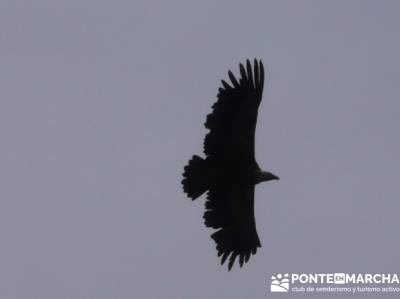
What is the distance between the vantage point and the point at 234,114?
156 ft

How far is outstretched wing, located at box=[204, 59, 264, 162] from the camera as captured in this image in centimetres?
4734

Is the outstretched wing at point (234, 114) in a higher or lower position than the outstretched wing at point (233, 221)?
higher

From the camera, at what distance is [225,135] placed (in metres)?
47.5

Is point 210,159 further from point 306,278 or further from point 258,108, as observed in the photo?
point 306,278

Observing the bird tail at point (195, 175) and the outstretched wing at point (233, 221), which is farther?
the outstretched wing at point (233, 221)

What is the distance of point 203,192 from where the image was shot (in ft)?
157

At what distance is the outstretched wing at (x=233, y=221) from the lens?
48781 mm

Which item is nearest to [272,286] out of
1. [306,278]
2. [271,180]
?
[306,278]

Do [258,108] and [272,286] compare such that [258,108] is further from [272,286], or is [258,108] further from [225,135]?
[272,286]

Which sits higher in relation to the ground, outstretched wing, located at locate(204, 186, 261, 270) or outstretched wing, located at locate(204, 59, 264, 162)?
outstretched wing, located at locate(204, 59, 264, 162)

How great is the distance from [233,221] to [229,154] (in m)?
2.05

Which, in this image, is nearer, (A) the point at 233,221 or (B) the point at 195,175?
(B) the point at 195,175

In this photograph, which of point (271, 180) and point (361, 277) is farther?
point (361, 277)

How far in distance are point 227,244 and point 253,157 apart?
2.26 m
